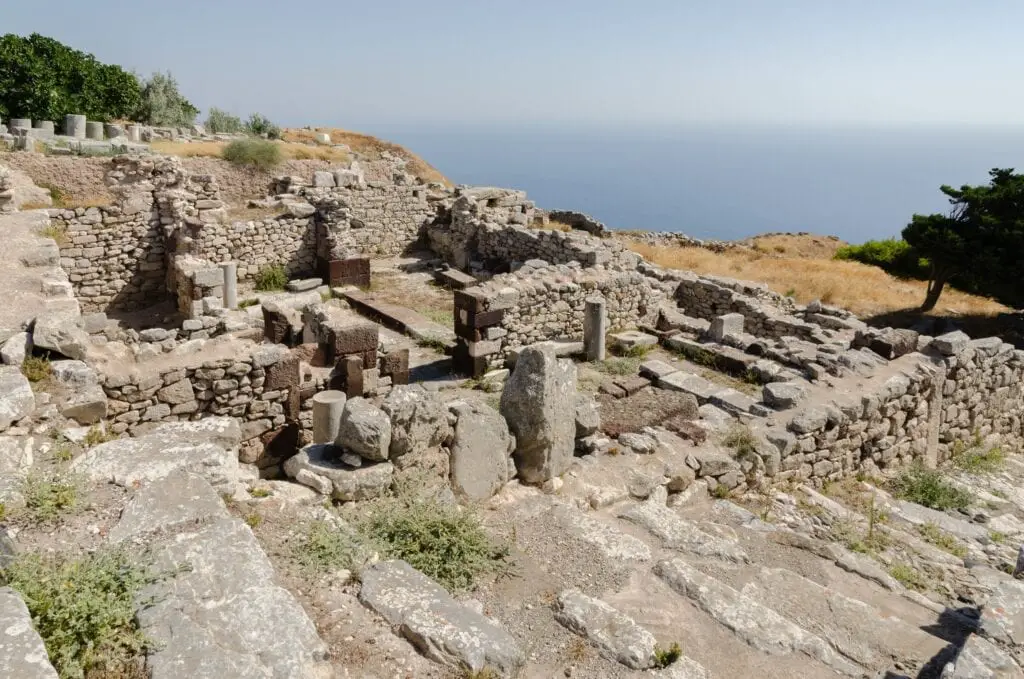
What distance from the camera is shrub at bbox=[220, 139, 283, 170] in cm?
2555

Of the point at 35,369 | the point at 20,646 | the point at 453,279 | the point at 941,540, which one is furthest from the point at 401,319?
the point at 20,646

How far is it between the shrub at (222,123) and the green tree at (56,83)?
490 cm

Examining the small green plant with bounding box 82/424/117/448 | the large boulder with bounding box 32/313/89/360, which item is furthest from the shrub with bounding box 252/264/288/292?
the small green plant with bounding box 82/424/117/448

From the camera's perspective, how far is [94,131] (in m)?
30.0

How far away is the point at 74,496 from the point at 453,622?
101 inches

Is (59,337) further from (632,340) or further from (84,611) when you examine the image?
(632,340)

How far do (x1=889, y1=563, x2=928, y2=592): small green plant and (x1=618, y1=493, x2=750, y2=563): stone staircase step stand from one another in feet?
5.39

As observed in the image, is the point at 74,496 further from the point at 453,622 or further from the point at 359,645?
the point at 453,622

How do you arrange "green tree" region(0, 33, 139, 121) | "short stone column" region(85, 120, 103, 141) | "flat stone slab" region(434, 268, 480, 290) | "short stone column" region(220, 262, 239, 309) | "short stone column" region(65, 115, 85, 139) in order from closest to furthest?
"short stone column" region(220, 262, 239, 309) → "flat stone slab" region(434, 268, 480, 290) → "short stone column" region(85, 120, 103, 141) → "short stone column" region(65, 115, 85, 139) → "green tree" region(0, 33, 139, 121)

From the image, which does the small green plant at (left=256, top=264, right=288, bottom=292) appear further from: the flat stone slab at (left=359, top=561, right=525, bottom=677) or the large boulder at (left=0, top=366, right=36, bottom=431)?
the flat stone slab at (left=359, top=561, right=525, bottom=677)

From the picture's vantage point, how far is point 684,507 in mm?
8305

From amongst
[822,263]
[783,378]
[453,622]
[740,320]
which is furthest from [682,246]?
[453,622]

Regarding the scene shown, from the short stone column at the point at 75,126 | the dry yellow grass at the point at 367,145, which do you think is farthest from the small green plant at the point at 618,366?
the short stone column at the point at 75,126

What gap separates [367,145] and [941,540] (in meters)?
35.5
